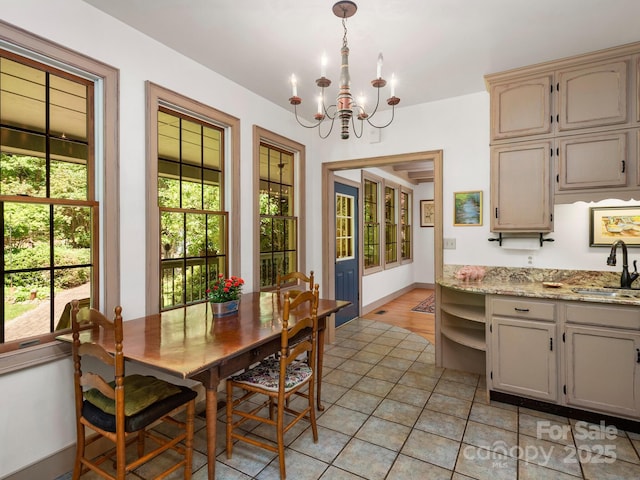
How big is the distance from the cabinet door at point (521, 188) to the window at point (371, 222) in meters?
2.82

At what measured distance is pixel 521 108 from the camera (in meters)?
3.08

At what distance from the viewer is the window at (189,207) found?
2777 millimetres

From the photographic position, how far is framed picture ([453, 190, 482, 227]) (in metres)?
3.54

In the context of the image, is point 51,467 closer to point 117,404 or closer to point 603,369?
point 117,404

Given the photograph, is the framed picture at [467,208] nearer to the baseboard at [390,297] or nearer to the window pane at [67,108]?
the baseboard at [390,297]

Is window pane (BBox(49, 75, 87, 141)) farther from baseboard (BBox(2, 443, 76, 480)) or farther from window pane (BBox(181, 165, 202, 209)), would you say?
baseboard (BBox(2, 443, 76, 480))

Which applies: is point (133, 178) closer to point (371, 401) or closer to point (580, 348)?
point (371, 401)

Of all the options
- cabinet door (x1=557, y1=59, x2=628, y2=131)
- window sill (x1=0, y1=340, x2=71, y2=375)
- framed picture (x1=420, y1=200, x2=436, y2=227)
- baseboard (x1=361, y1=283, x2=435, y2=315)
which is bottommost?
baseboard (x1=361, y1=283, x2=435, y2=315)

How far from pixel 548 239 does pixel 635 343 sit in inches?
42.3

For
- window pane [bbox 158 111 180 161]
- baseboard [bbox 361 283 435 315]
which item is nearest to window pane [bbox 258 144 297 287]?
window pane [bbox 158 111 180 161]

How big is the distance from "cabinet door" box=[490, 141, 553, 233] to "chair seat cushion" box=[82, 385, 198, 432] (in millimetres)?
2877

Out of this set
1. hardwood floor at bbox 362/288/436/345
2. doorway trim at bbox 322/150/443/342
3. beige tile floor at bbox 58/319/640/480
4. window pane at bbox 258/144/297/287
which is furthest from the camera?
hardwood floor at bbox 362/288/436/345

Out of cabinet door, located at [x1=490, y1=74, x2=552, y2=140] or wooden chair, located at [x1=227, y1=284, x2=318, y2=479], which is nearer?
wooden chair, located at [x1=227, y1=284, x2=318, y2=479]

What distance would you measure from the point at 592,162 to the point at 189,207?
328 cm
